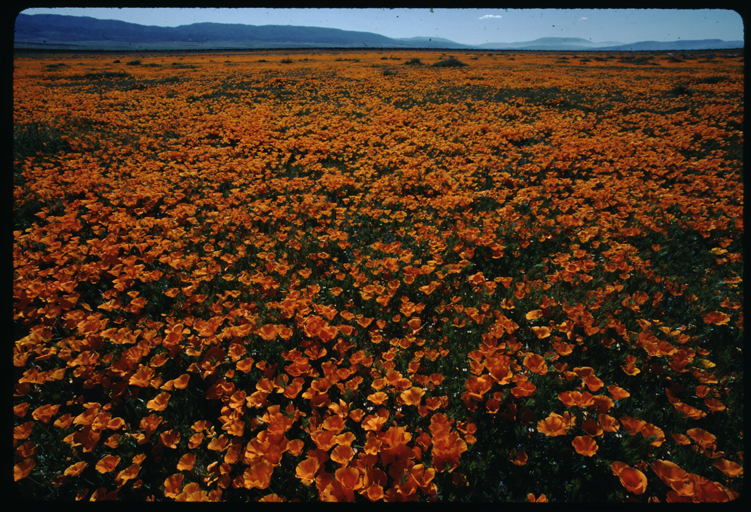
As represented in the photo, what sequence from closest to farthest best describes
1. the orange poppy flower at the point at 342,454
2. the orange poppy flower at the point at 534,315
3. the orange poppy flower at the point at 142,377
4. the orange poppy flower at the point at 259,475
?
1. the orange poppy flower at the point at 259,475
2. the orange poppy flower at the point at 342,454
3. the orange poppy flower at the point at 142,377
4. the orange poppy flower at the point at 534,315

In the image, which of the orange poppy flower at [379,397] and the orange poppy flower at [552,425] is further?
the orange poppy flower at [379,397]

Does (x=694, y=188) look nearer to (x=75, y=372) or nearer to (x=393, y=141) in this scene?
(x=393, y=141)

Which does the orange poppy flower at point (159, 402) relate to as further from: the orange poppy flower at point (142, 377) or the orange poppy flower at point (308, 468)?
the orange poppy flower at point (308, 468)

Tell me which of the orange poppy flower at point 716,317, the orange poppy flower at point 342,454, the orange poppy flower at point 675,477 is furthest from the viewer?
the orange poppy flower at point 716,317

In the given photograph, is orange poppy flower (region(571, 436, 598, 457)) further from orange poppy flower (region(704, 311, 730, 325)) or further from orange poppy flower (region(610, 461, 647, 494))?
orange poppy flower (region(704, 311, 730, 325))

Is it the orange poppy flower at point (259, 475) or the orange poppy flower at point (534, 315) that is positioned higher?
the orange poppy flower at point (534, 315)

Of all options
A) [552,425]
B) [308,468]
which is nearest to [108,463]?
[308,468]

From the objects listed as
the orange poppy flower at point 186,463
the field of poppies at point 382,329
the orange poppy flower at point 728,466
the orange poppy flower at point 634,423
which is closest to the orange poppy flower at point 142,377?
the field of poppies at point 382,329

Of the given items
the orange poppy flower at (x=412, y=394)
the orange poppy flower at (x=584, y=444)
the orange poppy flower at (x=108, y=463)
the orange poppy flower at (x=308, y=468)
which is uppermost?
the orange poppy flower at (x=412, y=394)

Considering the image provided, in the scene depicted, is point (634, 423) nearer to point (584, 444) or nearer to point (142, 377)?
point (584, 444)
